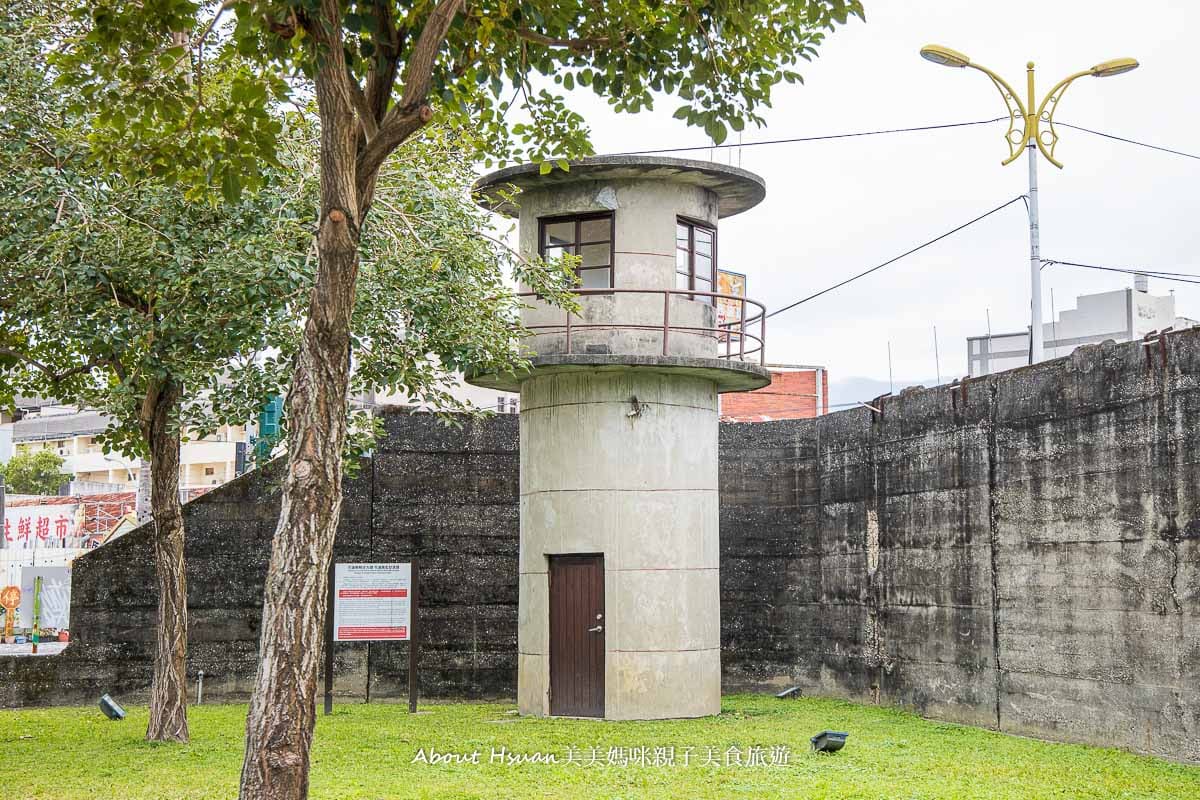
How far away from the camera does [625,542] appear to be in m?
16.5

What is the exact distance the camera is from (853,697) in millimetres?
18484

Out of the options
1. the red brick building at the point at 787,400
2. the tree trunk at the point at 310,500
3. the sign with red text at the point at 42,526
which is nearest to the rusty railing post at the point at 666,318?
the tree trunk at the point at 310,500

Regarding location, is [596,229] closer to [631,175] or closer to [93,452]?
[631,175]

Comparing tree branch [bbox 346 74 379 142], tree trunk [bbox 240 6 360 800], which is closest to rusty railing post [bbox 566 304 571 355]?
tree branch [bbox 346 74 379 142]

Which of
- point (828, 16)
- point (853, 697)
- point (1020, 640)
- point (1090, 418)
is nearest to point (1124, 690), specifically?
point (1020, 640)

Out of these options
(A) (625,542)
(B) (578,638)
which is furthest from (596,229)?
(B) (578,638)

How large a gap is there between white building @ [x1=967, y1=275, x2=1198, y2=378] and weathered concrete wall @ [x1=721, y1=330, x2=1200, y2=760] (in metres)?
7.64

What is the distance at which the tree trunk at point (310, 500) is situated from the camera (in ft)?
26.2

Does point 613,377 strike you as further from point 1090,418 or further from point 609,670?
point 1090,418

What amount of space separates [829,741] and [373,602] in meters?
6.94

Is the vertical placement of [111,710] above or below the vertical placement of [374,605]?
below

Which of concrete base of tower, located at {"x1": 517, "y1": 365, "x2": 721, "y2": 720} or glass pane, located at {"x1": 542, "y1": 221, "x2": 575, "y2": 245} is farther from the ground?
glass pane, located at {"x1": 542, "y1": 221, "x2": 575, "y2": 245}

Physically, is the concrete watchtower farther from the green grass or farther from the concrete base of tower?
the green grass

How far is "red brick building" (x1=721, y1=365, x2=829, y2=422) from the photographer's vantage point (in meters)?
37.0
